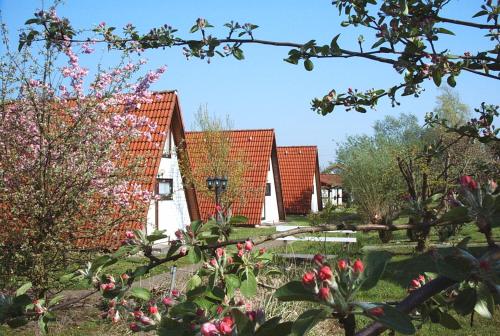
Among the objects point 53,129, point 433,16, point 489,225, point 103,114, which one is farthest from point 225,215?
point 103,114

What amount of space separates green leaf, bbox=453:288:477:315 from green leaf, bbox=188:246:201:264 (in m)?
0.62

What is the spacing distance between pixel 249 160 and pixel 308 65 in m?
25.1

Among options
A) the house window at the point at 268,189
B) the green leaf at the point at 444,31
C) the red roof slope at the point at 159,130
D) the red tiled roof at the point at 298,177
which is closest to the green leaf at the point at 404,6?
the green leaf at the point at 444,31

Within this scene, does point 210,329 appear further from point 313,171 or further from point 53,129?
point 313,171

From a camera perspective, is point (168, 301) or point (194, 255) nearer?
point (194, 255)

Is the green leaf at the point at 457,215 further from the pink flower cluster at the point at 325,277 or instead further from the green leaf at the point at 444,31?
the green leaf at the point at 444,31

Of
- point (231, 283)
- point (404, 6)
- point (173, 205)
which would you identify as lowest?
point (173, 205)

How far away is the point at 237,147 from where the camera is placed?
27891 millimetres

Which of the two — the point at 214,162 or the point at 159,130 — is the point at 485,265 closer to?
the point at 159,130

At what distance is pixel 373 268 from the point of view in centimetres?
84

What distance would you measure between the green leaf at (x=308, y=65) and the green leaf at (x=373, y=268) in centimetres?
130

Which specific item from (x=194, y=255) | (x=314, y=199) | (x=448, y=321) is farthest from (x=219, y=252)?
(x=314, y=199)

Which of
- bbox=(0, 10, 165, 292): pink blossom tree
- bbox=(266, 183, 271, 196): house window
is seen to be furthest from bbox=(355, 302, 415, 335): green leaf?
bbox=(266, 183, 271, 196): house window

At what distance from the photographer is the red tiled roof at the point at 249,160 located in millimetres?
25312
